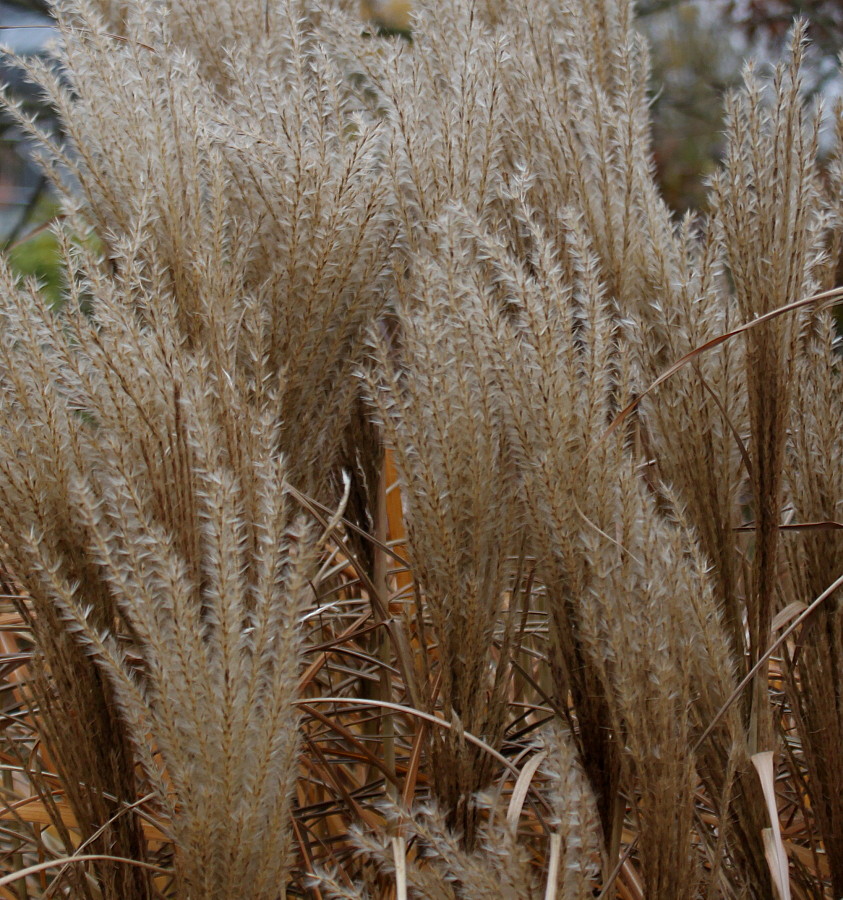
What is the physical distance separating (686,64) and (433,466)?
400 centimetres

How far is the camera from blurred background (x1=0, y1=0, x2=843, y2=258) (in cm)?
391

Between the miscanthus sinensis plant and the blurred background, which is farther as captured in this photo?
the blurred background

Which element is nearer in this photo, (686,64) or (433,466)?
(433,466)

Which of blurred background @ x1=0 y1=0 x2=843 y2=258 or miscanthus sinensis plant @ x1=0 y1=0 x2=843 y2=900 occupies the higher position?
blurred background @ x1=0 y1=0 x2=843 y2=258

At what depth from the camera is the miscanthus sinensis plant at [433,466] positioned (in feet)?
3.00

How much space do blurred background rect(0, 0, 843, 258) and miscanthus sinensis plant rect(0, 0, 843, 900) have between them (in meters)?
2.82

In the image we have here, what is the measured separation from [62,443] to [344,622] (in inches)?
40.6

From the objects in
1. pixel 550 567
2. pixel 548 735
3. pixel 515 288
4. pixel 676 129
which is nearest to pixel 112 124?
pixel 515 288

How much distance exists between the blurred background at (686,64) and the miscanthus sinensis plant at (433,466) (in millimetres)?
2821

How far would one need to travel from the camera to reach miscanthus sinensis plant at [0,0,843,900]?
914mm

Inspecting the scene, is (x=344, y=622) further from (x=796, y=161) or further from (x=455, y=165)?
(x=796, y=161)

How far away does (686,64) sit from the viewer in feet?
14.4

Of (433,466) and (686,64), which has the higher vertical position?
(686,64)

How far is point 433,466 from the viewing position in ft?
3.34
